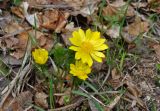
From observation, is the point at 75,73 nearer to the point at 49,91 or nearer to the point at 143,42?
the point at 49,91

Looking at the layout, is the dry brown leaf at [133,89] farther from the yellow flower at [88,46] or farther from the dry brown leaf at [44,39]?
the dry brown leaf at [44,39]

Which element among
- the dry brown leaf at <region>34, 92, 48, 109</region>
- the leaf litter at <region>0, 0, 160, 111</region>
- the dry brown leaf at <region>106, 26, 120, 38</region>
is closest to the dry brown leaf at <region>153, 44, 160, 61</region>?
the leaf litter at <region>0, 0, 160, 111</region>

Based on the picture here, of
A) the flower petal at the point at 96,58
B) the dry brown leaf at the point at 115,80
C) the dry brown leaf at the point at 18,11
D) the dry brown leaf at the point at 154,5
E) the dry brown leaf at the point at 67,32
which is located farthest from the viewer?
the dry brown leaf at the point at 154,5

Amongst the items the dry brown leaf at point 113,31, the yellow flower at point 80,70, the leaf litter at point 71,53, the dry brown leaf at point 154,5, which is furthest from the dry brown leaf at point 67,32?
the dry brown leaf at point 154,5

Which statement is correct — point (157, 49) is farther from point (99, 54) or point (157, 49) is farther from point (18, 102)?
point (18, 102)

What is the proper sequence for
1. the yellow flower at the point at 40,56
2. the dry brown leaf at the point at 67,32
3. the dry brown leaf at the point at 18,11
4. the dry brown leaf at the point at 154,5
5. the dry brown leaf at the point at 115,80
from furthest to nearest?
1. the dry brown leaf at the point at 154,5
2. the dry brown leaf at the point at 18,11
3. the dry brown leaf at the point at 67,32
4. the dry brown leaf at the point at 115,80
5. the yellow flower at the point at 40,56

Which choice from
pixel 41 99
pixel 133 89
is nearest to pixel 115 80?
pixel 133 89
